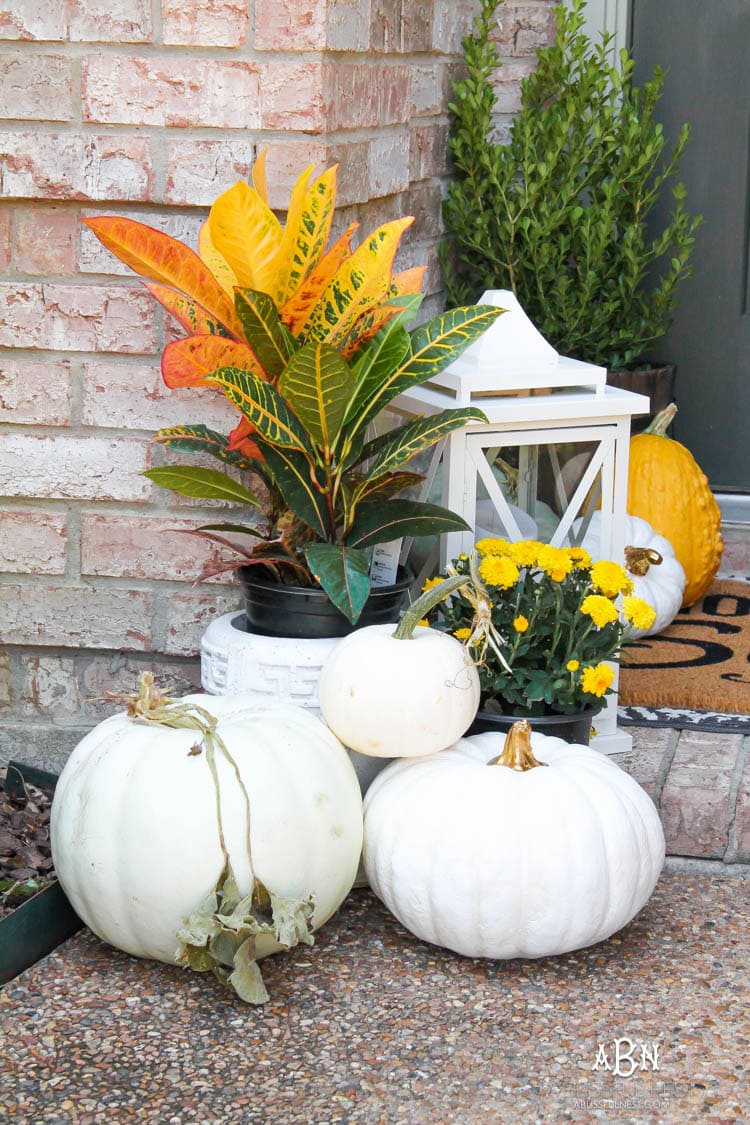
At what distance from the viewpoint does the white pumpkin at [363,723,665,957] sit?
1.78 metres

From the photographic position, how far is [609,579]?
210 centimetres

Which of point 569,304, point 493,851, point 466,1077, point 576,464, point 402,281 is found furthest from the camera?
point 569,304

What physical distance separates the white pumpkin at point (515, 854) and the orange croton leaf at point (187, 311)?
0.73m

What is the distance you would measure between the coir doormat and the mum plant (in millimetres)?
215

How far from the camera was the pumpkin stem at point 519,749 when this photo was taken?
187cm

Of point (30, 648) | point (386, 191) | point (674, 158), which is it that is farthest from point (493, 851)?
point (674, 158)

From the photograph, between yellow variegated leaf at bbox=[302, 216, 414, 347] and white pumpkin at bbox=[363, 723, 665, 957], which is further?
yellow variegated leaf at bbox=[302, 216, 414, 347]

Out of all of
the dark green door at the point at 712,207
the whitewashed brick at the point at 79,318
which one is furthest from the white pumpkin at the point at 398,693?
the dark green door at the point at 712,207

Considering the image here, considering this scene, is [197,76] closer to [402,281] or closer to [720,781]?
[402,281]

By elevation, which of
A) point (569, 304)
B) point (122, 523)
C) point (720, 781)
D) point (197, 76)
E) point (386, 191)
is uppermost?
point (197, 76)

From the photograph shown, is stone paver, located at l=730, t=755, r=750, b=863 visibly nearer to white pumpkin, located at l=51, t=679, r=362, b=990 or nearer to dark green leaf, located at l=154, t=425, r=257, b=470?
white pumpkin, located at l=51, t=679, r=362, b=990

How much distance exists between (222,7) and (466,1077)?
1575 millimetres

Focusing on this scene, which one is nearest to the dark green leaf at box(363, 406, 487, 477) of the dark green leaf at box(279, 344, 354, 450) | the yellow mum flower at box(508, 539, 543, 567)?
the dark green leaf at box(279, 344, 354, 450)

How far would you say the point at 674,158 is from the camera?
3098 millimetres
